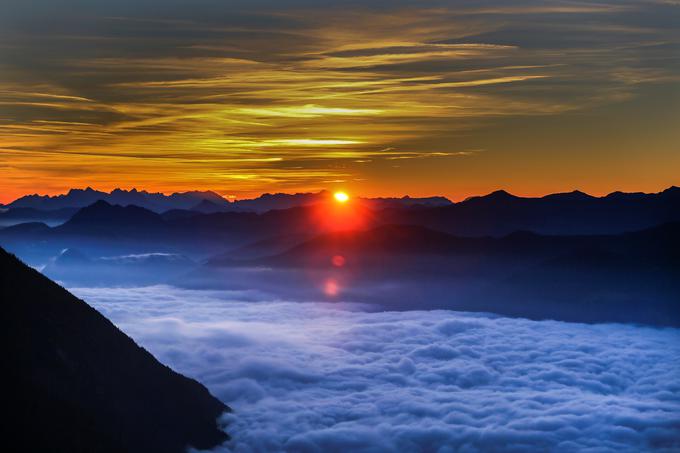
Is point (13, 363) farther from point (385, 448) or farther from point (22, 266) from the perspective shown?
point (385, 448)

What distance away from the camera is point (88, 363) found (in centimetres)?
12575

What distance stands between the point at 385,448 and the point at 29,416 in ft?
336

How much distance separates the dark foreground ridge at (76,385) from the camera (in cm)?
10762

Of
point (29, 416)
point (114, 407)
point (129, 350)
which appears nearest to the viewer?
point (29, 416)

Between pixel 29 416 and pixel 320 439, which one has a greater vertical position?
pixel 320 439

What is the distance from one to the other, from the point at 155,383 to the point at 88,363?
17.7 metres

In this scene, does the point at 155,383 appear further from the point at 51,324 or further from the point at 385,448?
the point at 385,448

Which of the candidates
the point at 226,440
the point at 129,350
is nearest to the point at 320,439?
the point at 226,440

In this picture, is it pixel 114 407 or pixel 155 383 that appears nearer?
pixel 114 407

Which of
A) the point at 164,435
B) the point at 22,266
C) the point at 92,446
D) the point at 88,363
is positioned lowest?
the point at 92,446

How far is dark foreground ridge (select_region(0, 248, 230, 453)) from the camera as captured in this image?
107625mm

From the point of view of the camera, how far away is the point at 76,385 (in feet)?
391

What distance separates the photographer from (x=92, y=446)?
111 meters

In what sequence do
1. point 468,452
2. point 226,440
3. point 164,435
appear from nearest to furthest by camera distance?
point 164,435 → point 226,440 → point 468,452
